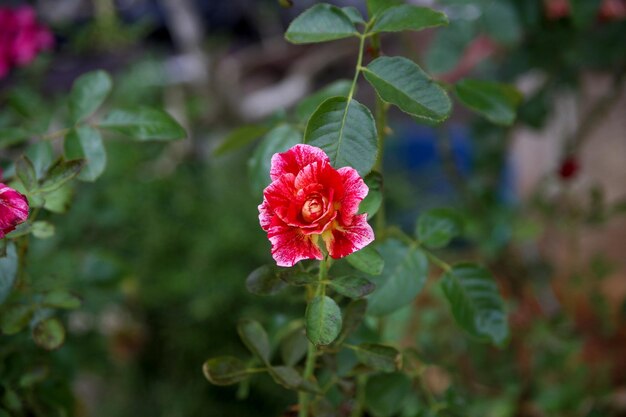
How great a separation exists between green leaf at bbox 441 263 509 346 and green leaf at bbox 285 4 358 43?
0.23 m

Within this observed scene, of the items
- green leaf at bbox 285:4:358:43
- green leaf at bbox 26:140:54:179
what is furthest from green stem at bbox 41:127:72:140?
green leaf at bbox 285:4:358:43

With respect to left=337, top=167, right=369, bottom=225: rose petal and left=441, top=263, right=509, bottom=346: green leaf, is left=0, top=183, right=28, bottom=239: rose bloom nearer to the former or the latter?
left=337, top=167, right=369, bottom=225: rose petal

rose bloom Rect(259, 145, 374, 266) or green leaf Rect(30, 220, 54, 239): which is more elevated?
rose bloom Rect(259, 145, 374, 266)

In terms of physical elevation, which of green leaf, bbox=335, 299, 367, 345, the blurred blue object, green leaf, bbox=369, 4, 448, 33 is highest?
green leaf, bbox=369, 4, 448, 33

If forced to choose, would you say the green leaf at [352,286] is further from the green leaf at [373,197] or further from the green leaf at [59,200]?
the green leaf at [59,200]

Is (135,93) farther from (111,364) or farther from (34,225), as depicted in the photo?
(34,225)

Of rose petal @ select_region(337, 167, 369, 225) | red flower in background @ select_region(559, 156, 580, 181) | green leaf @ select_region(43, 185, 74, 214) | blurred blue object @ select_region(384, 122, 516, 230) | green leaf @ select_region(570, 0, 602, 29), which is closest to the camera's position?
rose petal @ select_region(337, 167, 369, 225)

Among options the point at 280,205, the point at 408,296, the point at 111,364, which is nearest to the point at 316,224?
the point at 280,205

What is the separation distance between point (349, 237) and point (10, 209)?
→ 22 centimetres

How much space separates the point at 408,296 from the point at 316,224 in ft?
0.59

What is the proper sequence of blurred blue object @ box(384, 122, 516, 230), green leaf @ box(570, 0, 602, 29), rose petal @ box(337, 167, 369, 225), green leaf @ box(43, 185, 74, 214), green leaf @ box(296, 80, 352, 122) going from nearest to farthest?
1. rose petal @ box(337, 167, 369, 225)
2. green leaf @ box(43, 185, 74, 214)
3. green leaf @ box(296, 80, 352, 122)
4. green leaf @ box(570, 0, 602, 29)
5. blurred blue object @ box(384, 122, 516, 230)

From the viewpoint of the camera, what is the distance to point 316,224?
0.41 meters

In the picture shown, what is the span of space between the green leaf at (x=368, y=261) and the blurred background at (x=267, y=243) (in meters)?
0.18

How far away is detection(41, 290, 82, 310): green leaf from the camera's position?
21.2 inches
